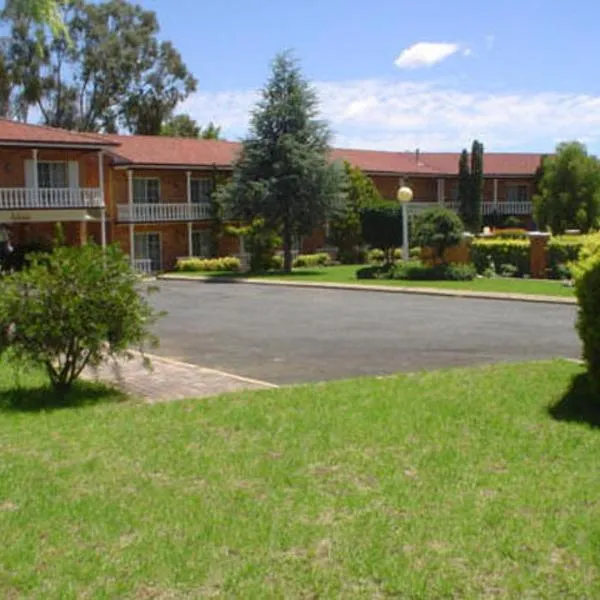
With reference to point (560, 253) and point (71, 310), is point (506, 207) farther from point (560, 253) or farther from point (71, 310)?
point (71, 310)

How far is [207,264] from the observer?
40.4m

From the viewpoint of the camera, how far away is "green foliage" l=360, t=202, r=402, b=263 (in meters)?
33.3

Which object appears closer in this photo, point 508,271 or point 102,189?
point 508,271

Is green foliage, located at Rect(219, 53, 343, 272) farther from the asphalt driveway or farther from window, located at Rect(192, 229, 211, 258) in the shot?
the asphalt driveway

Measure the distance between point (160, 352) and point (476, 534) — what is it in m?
9.54

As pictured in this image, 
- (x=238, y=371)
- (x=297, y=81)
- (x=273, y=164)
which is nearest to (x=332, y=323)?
(x=238, y=371)

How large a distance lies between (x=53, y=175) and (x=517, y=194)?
31129 millimetres

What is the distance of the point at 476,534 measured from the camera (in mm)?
5117

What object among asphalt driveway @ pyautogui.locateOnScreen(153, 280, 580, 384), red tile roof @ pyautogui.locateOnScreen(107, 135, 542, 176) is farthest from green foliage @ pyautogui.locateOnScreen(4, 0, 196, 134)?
asphalt driveway @ pyautogui.locateOnScreen(153, 280, 580, 384)

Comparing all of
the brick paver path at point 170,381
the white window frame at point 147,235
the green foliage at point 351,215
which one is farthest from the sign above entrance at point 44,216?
the brick paver path at point 170,381

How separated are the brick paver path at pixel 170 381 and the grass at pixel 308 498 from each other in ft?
3.10

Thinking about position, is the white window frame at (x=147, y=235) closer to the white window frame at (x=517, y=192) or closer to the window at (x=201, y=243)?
the window at (x=201, y=243)

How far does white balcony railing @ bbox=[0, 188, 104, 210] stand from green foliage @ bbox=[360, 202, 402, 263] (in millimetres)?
11401

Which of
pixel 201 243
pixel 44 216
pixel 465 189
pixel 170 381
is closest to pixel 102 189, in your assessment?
pixel 44 216
